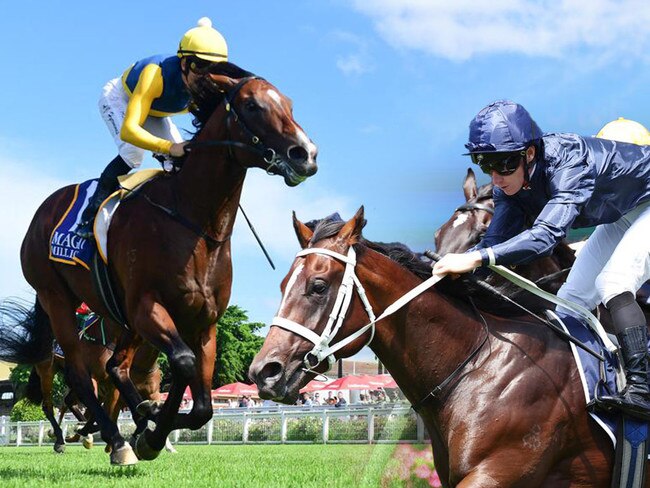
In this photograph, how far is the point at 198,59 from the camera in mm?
7570

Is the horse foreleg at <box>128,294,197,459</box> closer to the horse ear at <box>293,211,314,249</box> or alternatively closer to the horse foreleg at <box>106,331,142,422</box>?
the horse foreleg at <box>106,331,142,422</box>

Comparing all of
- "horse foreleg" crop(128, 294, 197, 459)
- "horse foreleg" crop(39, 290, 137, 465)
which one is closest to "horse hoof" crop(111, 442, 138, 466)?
"horse foreleg" crop(39, 290, 137, 465)

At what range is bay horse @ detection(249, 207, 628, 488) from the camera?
3957 mm

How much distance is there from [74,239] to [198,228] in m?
1.68

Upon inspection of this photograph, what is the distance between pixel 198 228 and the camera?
7.34 metres

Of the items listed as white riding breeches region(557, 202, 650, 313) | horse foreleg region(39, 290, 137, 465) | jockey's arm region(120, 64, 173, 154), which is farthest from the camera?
horse foreleg region(39, 290, 137, 465)

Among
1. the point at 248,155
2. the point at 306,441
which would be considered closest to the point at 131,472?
the point at 248,155

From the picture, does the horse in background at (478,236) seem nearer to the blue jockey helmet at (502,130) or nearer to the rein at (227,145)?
the rein at (227,145)

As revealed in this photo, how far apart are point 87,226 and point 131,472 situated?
2.82m

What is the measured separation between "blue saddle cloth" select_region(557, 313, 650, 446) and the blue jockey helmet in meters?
0.97

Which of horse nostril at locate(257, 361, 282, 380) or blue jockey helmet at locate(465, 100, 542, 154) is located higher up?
blue jockey helmet at locate(465, 100, 542, 154)

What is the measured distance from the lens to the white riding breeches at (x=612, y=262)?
170 inches

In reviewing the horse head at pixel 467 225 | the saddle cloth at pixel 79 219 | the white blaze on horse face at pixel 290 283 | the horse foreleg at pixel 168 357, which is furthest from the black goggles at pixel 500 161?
the saddle cloth at pixel 79 219

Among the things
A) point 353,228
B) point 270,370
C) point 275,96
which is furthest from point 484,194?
point 270,370
